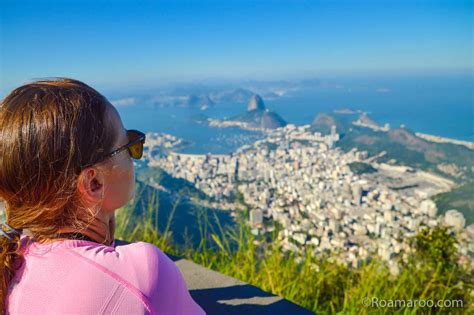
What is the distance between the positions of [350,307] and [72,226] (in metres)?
1.80

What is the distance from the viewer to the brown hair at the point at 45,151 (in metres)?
0.91

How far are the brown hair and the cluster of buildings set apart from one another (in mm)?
2412

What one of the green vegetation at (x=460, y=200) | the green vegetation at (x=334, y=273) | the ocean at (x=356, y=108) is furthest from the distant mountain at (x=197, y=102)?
the green vegetation at (x=334, y=273)

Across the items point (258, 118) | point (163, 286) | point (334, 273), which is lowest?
point (334, 273)

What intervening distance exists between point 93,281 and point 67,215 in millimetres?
224

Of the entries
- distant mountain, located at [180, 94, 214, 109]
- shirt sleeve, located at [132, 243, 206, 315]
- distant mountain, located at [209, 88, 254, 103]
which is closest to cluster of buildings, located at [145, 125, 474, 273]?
shirt sleeve, located at [132, 243, 206, 315]

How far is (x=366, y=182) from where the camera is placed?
246 inches

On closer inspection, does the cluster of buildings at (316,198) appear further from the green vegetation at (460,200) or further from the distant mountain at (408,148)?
the distant mountain at (408,148)

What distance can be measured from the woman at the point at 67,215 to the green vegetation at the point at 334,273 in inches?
66.7

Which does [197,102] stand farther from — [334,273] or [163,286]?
[163,286]

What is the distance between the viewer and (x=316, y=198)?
5.41 m

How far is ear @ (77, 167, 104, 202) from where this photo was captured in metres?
0.97

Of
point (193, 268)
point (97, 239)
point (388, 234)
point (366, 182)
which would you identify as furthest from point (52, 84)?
point (366, 182)

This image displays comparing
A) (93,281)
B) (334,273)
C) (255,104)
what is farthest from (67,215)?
(255,104)
